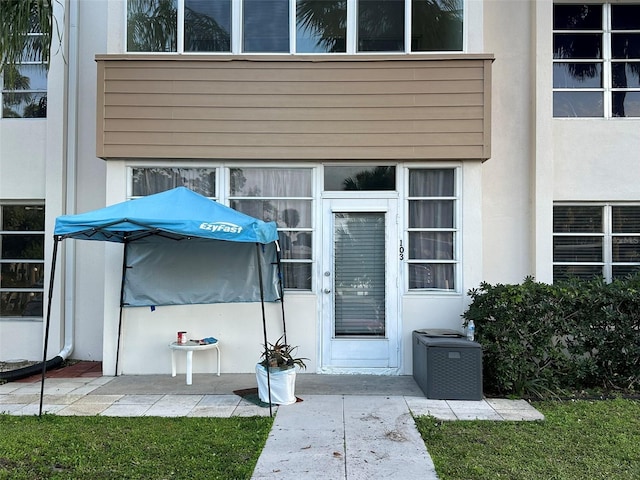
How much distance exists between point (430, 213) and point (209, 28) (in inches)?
163

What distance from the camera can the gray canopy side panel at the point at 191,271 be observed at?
683 cm

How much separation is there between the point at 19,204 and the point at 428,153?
21.2ft

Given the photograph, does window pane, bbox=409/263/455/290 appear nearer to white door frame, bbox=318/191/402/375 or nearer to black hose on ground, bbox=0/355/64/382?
white door frame, bbox=318/191/402/375

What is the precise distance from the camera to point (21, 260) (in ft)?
25.8

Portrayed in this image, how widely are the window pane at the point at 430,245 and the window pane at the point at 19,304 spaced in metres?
5.88

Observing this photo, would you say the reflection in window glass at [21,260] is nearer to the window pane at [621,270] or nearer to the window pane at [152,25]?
the window pane at [152,25]

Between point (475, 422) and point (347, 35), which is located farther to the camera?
point (347, 35)

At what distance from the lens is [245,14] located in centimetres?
708

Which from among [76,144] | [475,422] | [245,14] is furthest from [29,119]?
[475,422]

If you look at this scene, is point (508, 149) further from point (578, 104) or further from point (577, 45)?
point (577, 45)

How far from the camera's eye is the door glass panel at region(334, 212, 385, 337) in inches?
276

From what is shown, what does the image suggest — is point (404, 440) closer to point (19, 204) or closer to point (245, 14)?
point (245, 14)

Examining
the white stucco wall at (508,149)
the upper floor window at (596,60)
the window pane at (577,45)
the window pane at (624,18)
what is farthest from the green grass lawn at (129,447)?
the window pane at (624,18)

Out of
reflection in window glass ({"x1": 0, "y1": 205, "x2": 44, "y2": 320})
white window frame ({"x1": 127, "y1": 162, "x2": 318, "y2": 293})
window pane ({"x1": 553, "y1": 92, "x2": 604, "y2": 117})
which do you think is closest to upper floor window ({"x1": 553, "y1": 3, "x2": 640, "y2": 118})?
window pane ({"x1": 553, "y1": 92, "x2": 604, "y2": 117})
